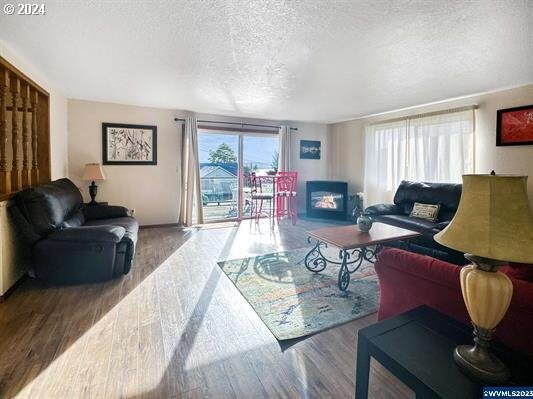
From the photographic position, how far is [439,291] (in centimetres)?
147

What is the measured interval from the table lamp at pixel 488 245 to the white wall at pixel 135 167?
5.05m

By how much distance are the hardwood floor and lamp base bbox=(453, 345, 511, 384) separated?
0.67 m

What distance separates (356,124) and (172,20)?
5.03 m

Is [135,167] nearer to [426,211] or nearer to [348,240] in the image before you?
[348,240]

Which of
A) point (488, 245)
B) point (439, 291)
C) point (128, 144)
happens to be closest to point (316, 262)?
point (439, 291)

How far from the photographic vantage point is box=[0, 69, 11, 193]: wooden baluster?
99.6 inches

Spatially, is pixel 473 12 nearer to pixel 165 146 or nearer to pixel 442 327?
pixel 442 327

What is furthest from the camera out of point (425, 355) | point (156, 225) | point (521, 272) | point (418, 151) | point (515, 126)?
point (156, 225)

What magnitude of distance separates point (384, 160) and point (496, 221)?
16.2 ft

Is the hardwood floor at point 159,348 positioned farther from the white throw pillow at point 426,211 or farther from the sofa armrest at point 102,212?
the white throw pillow at point 426,211

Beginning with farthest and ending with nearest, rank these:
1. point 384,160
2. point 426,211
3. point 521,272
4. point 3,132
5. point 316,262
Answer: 1. point 384,160
2. point 426,211
3. point 316,262
4. point 3,132
5. point 521,272

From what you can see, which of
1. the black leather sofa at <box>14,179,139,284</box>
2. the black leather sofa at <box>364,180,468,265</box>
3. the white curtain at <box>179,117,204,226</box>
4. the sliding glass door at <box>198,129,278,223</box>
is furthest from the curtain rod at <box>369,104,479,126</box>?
the black leather sofa at <box>14,179,139,284</box>

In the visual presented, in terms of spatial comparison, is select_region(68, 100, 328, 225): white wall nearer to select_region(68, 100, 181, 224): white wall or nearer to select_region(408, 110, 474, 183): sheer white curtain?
select_region(68, 100, 181, 224): white wall

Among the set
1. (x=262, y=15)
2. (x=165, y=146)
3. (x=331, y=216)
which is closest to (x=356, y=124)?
(x=331, y=216)
